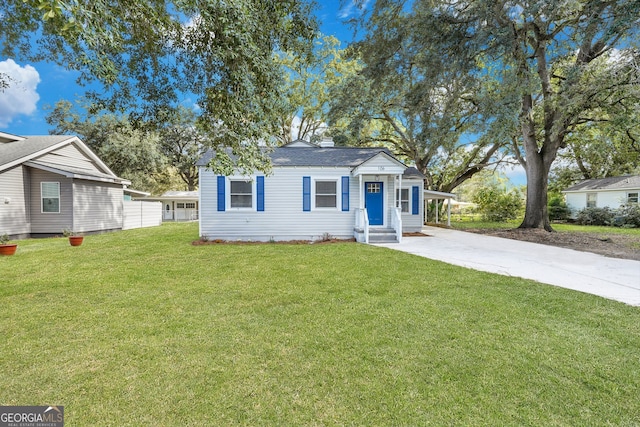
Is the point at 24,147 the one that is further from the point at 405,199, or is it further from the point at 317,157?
the point at 405,199

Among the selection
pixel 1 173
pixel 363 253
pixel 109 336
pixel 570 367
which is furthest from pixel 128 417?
pixel 1 173

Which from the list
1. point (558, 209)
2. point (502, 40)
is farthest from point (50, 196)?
point (558, 209)

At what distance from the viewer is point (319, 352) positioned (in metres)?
2.67

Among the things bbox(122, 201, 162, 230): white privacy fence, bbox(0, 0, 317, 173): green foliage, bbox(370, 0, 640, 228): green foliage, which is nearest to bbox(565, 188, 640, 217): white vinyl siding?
bbox(370, 0, 640, 228): green foliage

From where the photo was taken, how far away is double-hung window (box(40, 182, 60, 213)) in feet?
37.2

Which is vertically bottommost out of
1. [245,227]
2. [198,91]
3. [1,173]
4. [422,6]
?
[245,227]

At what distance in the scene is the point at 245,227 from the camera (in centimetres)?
1020

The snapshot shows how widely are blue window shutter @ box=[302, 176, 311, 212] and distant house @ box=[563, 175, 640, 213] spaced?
21875mm

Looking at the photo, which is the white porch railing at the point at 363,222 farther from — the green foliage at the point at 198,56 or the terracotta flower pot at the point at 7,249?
the terracotta flower pot at the point at 7,249

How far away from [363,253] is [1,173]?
44.3 ft

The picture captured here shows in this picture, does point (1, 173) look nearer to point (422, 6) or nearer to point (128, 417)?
point (128, 417)

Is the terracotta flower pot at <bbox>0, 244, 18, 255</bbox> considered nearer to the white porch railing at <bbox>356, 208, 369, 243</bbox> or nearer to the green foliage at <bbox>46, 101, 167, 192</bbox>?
the white porch railing at <bbox>356, 208, 369, 243</bbox>

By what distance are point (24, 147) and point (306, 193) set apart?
41.9ft

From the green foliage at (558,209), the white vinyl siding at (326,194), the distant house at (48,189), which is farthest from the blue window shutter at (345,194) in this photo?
the green foliage at (558,209)
